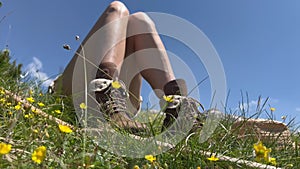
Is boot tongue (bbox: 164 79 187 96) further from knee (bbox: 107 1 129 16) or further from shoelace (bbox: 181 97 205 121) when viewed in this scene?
knee (bbox: 107 1 129 16)

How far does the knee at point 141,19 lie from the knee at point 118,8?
0.06m

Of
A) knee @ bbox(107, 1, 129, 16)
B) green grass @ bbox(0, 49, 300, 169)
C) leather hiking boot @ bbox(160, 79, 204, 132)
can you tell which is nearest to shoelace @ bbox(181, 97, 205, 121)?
leather hiking boot @ bbox(160, 79, 204, 132)

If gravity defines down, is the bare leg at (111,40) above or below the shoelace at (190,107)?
above

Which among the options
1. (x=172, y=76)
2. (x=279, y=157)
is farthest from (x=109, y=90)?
(x=279, y=157)

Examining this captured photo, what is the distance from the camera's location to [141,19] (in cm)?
215

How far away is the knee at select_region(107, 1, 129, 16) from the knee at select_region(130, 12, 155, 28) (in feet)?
0.21

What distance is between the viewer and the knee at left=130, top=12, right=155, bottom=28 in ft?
6.97

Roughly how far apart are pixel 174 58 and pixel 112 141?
3.40 feet

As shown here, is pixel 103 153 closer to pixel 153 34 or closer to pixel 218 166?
pixel 218 166

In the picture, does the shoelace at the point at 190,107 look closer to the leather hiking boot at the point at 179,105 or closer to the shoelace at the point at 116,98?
the leather hiking boot at the point at 179,105

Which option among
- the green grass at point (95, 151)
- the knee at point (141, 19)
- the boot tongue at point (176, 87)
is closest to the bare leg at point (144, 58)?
the knee at point (141, 19)

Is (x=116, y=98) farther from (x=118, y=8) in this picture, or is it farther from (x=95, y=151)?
(x=118, y=8)

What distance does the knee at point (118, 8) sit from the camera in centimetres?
213

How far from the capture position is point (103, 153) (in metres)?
0.85
